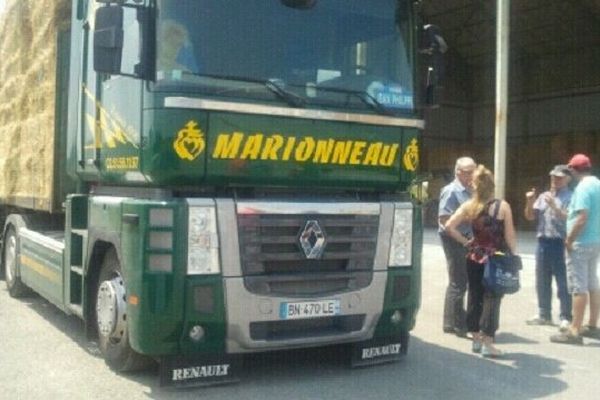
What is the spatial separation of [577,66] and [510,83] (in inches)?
133

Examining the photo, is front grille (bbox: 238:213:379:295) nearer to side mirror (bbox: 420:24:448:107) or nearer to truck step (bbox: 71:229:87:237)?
side mirror (bbox: 420:24:448:107)

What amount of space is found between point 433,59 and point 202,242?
258 cm

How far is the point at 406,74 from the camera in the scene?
617cm

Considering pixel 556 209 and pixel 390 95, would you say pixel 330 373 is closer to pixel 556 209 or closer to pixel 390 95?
pixel 390 95

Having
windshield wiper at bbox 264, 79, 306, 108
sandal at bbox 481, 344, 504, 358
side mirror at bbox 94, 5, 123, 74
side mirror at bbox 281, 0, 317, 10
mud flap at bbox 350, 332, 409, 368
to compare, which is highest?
side mirror at bbox 281, 0, 317, 10

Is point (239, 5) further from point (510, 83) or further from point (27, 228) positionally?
point (510, 83)

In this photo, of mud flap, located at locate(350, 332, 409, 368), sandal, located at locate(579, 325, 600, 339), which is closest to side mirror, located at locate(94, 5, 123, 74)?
mud flap, located at locate(350, 332, 409, 368)

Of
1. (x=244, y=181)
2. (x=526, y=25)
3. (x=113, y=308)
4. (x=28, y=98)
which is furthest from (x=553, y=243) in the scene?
(x=526, y=25)

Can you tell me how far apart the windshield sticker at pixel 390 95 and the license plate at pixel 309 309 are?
1.56 m

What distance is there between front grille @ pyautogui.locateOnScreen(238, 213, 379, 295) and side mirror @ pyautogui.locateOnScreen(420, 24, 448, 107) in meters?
1.24

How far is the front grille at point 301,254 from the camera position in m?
5.44

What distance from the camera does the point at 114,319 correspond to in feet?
18.9

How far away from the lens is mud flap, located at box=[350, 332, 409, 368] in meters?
6.31

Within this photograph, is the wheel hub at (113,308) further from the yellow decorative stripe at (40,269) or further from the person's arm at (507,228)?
the person's arm at (507,228)
